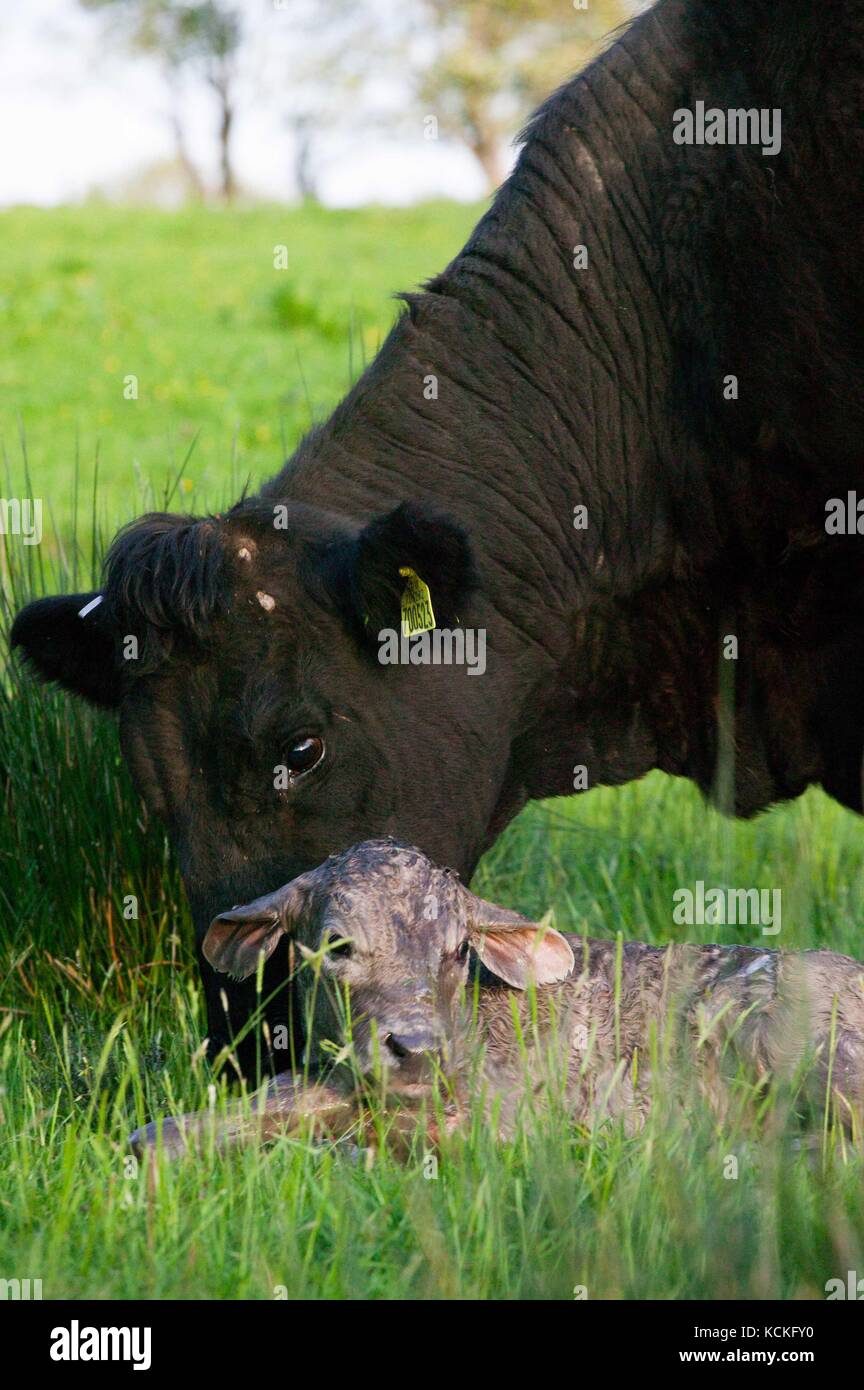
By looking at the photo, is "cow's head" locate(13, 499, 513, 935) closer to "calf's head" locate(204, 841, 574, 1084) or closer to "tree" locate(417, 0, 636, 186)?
"calf's head" locate(204, 841, 574, 1084)

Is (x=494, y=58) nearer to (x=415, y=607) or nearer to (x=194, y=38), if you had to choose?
(x=194, y=38)

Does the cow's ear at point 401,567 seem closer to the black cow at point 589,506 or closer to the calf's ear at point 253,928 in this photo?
the black cow at point 589,506

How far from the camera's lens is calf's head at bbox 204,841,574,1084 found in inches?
133

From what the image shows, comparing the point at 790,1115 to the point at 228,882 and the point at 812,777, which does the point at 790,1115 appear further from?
the point at 812,777

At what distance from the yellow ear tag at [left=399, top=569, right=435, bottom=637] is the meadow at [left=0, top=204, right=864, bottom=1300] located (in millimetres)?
915

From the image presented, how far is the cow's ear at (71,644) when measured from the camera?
467 centimetres

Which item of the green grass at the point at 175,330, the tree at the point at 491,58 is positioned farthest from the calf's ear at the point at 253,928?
the tree at the point at 491,58

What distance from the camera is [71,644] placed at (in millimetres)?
4711

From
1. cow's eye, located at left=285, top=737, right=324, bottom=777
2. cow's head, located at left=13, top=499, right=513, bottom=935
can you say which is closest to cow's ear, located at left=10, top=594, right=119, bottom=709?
cow's head, located at left=13, top=499, right=513, bottom=935

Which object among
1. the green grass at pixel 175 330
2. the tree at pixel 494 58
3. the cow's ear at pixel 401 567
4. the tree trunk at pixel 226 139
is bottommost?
the cow's ear at pixel 401 567

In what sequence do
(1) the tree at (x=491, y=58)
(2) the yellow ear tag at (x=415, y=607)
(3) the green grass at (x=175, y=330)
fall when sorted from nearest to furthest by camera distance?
1. (2) the yellow ear tag at (x=415, y=607)
2. (3) the green grass at (x=175, y=330)
3. (1) the tree at (x=491, y=58)

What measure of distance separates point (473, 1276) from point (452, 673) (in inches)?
78.5

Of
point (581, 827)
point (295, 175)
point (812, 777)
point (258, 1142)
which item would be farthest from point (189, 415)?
point (295, 175)

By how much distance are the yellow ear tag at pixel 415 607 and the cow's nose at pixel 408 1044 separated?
4.22ft
